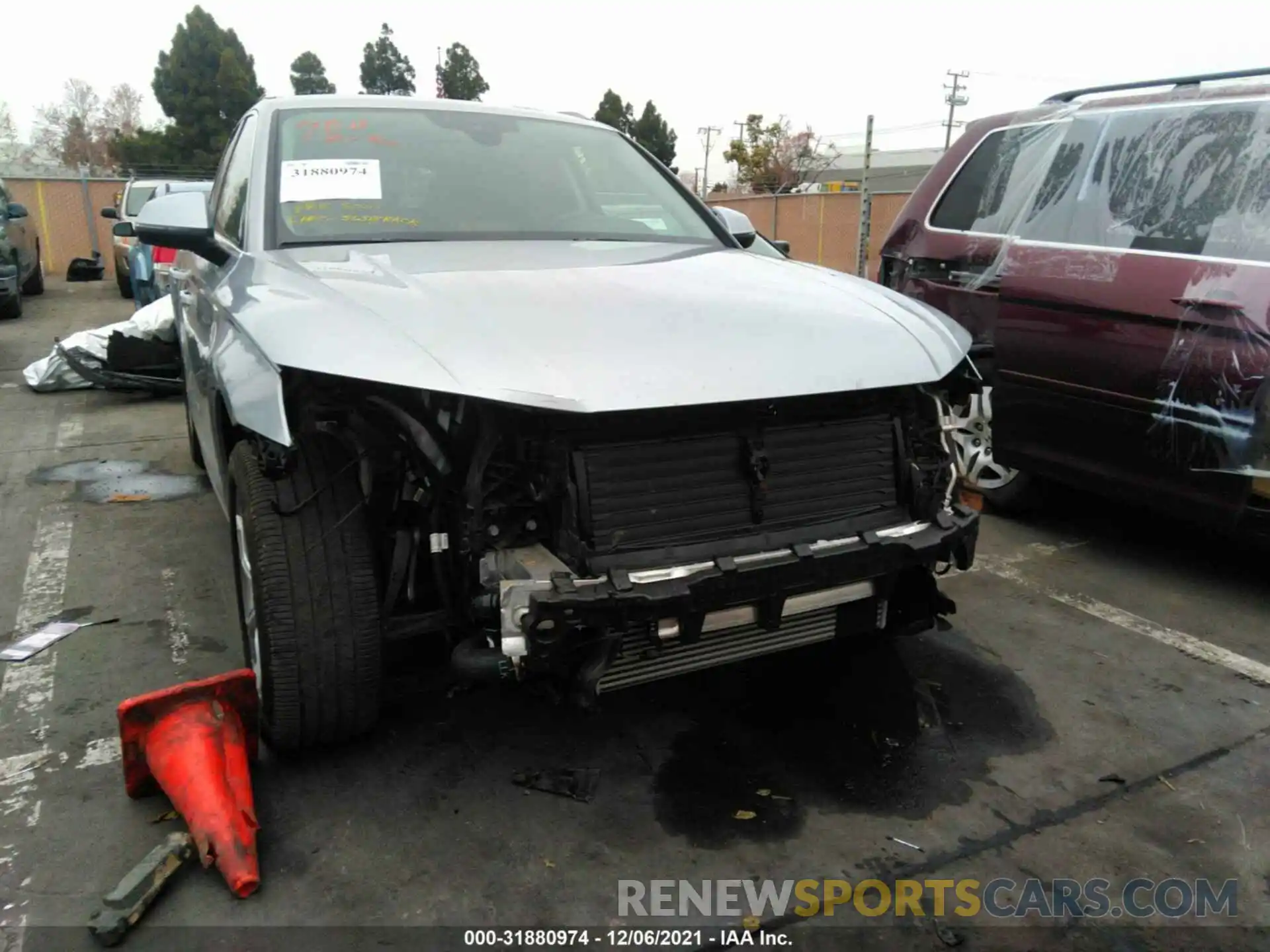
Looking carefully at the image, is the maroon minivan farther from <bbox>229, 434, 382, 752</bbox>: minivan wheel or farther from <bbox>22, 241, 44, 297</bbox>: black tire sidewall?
<bbox>22, 241, 44, 297</bbox>: black tire sidewall

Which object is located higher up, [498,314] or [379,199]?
[379,199]

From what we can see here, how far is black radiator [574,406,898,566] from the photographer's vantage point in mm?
2301

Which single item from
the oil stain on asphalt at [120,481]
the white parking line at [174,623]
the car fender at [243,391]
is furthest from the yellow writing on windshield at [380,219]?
the oil stain on asphalt at [120,481]

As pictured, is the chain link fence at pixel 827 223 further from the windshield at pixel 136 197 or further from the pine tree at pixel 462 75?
the pine tree at pixel 462 75

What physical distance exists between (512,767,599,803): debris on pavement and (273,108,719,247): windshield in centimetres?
170

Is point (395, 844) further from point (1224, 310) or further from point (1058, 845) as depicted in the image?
point (1224, 310)

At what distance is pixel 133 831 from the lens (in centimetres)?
242

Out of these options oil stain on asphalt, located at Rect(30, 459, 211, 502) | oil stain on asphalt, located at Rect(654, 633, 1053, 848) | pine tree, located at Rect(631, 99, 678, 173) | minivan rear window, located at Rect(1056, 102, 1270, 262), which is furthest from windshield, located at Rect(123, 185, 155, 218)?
pine tree, located at Rect(631, 99, 678, 173)

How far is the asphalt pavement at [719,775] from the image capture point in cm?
223

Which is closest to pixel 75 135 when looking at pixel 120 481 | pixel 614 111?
pixel 614 111

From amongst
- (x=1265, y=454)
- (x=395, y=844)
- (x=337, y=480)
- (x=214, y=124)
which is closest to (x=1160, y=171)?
(x=1265, y=454)

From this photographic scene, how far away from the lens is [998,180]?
4.78 metres

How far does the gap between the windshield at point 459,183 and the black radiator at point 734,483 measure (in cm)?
124

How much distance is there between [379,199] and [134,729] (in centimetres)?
178
